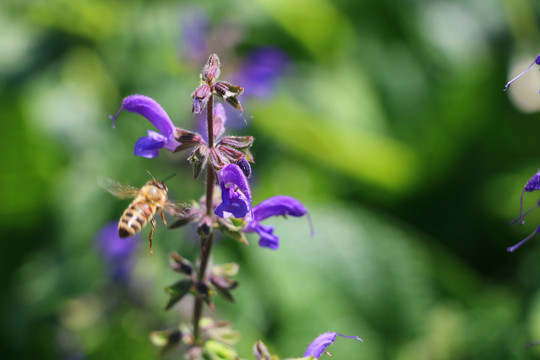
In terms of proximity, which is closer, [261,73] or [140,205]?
[140,205]

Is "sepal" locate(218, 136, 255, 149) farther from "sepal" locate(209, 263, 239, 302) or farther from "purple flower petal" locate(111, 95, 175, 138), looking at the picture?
"sepal" locate(209, 263, 239, 302)

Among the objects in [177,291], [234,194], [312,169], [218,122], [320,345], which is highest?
[312,169]

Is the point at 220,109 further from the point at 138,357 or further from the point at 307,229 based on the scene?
the point at 307,229

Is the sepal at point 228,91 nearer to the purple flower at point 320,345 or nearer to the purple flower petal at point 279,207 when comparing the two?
the purple flower petal at point 279,207

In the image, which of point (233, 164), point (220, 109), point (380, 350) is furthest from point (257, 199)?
point (233, 164)

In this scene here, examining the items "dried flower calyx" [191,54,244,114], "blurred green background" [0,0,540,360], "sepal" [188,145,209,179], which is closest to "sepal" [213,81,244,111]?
"dried flower calyx" [191,54,244,114]

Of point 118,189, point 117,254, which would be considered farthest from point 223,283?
point 117,254

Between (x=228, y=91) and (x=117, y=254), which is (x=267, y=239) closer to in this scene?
(x=228, y=91)

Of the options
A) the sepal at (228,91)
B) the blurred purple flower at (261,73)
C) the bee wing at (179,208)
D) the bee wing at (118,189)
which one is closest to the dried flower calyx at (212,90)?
the sepal at (228,91)
